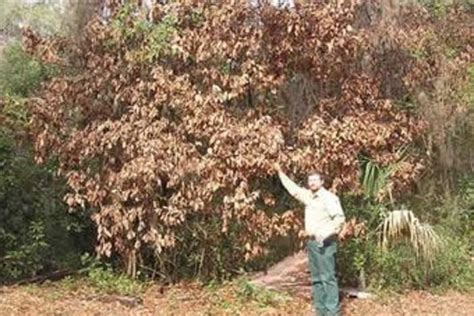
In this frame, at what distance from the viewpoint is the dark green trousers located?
26.1 ft

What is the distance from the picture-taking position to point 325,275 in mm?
7953

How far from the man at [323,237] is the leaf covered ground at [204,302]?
0.66 metres

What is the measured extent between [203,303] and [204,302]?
0.05 m

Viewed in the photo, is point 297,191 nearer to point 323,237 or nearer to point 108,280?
point 323,237

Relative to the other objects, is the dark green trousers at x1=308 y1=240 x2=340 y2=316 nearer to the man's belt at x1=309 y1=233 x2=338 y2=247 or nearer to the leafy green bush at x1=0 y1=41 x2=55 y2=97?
the man's belt at x1=309 y1=233 x2=338 y2=247

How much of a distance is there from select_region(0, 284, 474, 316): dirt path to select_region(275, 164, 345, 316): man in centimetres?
70

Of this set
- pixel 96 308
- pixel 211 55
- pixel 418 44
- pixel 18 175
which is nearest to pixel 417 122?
pixel 418 44

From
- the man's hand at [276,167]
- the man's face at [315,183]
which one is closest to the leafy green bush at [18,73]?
the man's hand at [276,167]

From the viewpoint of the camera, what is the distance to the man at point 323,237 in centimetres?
792

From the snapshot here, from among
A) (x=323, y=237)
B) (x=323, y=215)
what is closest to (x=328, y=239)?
(x=323, y=237)

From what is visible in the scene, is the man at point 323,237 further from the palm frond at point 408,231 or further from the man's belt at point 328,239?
the palm frond at point 408,231

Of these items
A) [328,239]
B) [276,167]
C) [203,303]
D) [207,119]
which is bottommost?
[203,303]

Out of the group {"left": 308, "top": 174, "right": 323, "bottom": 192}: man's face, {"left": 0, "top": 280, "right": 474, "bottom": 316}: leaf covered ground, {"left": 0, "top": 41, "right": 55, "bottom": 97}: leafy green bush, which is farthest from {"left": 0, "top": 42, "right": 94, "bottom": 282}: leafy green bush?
{"left": 308, "top": 174, "right": 323, "bottom": 192}: man's face

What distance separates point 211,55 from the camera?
9125 millimetres
